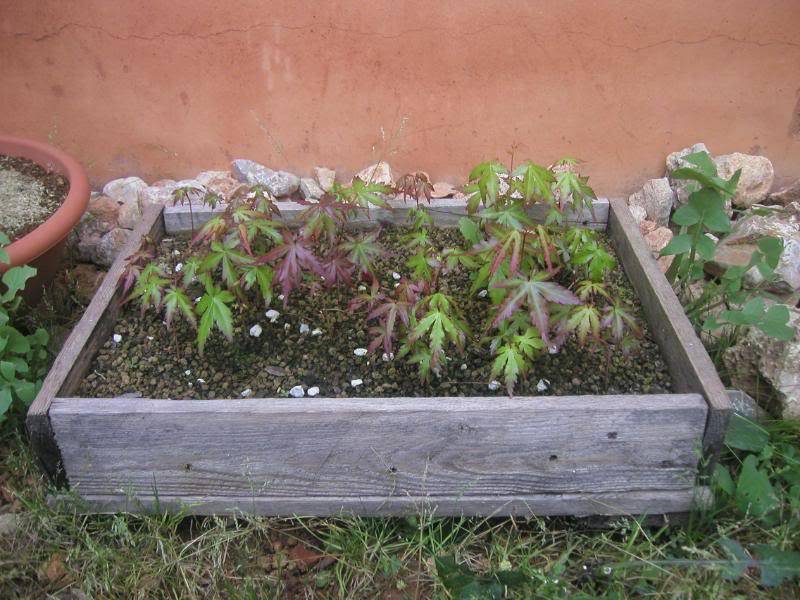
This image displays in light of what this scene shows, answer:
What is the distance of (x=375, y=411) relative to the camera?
2.06 meters

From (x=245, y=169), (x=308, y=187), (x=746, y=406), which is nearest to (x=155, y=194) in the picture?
(x=245, y=169)

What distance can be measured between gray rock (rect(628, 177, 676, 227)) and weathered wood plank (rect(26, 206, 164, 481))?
2.27m

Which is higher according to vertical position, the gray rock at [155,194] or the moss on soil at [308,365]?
the moss on soil at [308,365]

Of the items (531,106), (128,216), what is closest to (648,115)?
(531,106)

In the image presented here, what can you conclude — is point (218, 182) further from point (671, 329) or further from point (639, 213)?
point (671, 329)

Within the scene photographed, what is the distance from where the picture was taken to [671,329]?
2.34 meters

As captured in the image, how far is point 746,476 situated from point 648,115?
1.99m

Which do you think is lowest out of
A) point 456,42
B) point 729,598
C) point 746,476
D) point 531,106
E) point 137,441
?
point 729,598

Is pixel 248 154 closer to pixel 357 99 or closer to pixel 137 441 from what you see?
pixel 357 99

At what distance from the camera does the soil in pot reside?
302cm

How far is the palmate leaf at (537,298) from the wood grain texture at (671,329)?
0.39 meters

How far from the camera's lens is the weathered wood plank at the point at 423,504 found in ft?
7.18

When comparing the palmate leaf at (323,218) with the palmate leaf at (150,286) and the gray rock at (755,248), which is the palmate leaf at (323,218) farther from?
the gray rock at (755,248)

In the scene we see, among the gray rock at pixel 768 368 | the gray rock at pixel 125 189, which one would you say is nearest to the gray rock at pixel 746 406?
the gray rock at pixel 768 368
